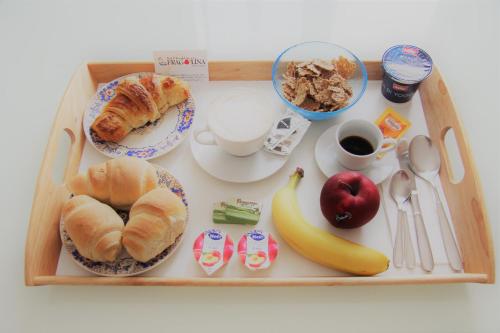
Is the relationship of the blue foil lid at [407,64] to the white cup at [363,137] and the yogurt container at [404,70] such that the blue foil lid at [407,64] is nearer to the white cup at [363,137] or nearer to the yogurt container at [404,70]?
the yogurt container at [404,70]

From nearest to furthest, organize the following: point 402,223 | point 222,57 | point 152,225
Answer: point 152,225 → point 402,223 → point 222,57

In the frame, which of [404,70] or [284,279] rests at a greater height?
[404,70]

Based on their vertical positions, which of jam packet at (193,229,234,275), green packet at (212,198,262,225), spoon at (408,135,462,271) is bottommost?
jam packet at (193,229,234,275)

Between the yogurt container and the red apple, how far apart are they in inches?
13.9

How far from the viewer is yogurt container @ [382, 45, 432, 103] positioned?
3.51ft

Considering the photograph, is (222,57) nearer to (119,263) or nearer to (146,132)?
(146,132)

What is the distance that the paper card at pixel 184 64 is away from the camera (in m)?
1.11

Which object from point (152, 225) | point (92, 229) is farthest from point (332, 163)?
point (92, 229)

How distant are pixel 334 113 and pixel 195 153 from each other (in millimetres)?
369

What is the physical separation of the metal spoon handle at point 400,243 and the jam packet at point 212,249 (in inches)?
14.2

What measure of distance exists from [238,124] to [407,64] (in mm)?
→ 498

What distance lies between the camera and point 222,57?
4.31 feet

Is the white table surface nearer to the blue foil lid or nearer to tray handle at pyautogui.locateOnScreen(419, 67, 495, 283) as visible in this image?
tray handle at pyautogui.locateOnScreen(419, 67, 495, 283)

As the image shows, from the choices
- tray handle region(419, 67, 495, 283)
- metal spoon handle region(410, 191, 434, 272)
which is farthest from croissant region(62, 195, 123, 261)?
tray handle region(419, 67, 495, 283)
